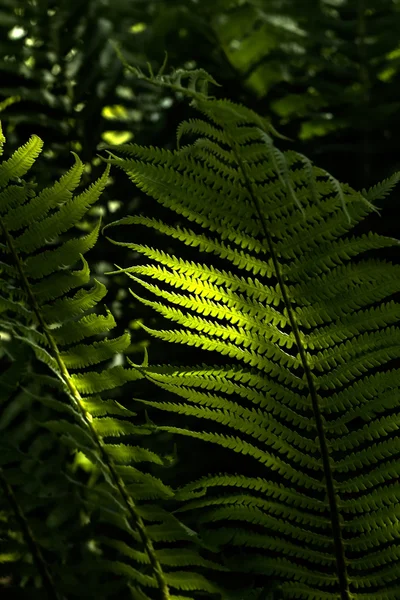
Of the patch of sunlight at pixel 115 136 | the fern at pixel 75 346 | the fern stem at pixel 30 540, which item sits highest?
the patch of sunlight at pixel 115 136

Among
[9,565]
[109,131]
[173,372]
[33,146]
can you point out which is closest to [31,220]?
[33,146]

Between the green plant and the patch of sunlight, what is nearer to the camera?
the green plant

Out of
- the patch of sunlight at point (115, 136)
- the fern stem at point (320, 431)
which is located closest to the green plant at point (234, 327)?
the fern stem at point (320, 431)

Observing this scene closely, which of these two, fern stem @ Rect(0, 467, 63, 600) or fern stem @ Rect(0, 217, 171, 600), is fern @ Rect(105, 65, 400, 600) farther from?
fern stem @ Rect(0, 467, 63, 600)

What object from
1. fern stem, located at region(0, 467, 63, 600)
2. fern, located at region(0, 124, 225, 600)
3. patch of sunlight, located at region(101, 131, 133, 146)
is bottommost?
fern stem, located at region(0, 467, 63, 600)

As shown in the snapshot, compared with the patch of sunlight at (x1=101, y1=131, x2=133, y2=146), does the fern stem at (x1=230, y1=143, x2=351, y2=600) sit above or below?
below

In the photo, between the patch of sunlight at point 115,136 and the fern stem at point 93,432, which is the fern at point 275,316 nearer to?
the fern stem at point 93,432

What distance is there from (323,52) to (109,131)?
0.45 m

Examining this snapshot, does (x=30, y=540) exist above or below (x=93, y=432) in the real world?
below

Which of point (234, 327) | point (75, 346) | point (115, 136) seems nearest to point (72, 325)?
point (75, 346)

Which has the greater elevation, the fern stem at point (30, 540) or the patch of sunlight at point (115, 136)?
the patch of sunlight at point (115, 136)

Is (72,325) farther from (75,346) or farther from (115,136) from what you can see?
(115,136)

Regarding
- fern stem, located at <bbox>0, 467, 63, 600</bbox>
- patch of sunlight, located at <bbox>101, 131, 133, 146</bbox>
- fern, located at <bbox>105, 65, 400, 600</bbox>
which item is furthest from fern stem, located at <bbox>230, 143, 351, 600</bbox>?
patch of sunlight, located at <bbox>101, 131, 133, 146</bbox>

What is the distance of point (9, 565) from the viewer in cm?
69
